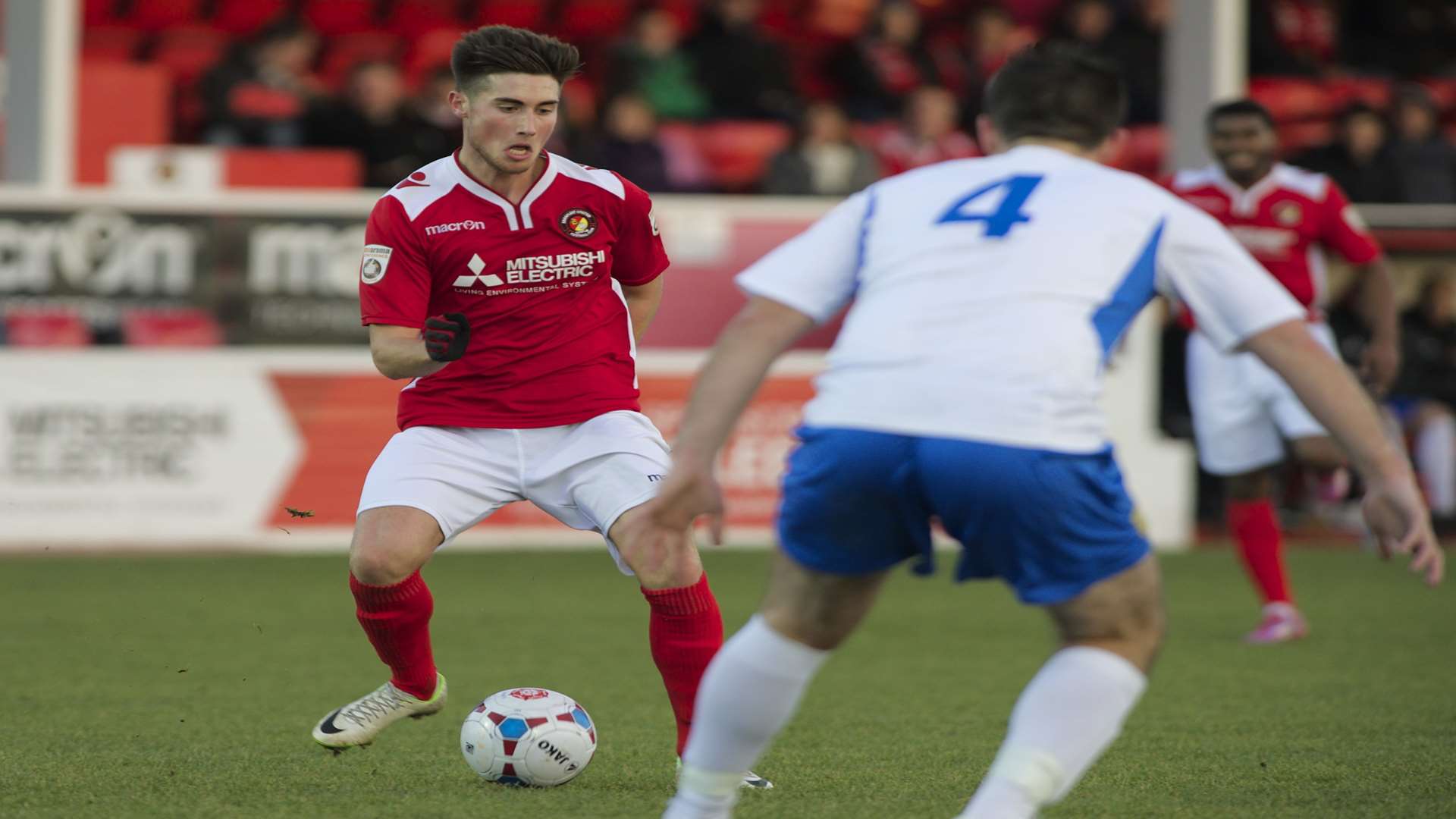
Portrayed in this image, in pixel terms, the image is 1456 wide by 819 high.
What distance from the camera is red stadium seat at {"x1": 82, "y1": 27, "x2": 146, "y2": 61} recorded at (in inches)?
607

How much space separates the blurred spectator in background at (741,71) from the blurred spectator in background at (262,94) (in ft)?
9.78

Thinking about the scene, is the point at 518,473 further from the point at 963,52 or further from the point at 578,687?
the point at 963,52

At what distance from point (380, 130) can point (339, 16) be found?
4.45 m

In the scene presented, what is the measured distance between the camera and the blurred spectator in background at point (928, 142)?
12.8 meters

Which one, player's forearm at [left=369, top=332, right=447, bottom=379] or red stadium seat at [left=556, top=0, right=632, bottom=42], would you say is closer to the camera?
player's forearm at [left=369, top=332, right=447, bottom=379]

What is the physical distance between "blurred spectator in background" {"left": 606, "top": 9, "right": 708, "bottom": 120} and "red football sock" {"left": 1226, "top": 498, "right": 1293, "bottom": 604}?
750 centimetres

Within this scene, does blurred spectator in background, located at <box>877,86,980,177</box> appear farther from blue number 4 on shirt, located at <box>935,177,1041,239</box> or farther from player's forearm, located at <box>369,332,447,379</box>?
blue number 4 on shirt, located at <box>935,177,1041,239</box>

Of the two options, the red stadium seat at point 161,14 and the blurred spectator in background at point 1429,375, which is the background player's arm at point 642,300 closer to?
the blurred spectator in background at point 1429,375

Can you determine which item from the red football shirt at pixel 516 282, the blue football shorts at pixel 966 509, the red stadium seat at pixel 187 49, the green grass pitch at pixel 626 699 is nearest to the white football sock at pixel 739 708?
the blue football shorts at pixel 966 509

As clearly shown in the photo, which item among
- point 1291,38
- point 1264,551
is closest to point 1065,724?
point 1264,551

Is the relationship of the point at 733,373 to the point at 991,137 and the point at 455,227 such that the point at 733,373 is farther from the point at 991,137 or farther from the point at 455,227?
the point at 455,227

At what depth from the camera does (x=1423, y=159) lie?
13.8 m

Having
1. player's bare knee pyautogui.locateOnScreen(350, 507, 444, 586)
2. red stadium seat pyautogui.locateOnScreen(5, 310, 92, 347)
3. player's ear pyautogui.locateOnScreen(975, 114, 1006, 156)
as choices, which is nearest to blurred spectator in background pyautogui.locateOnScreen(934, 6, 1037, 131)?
red stadium seat pyautogui.locateOnScreen(5, 310, 92, 347)

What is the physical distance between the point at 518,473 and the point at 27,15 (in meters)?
8.43
